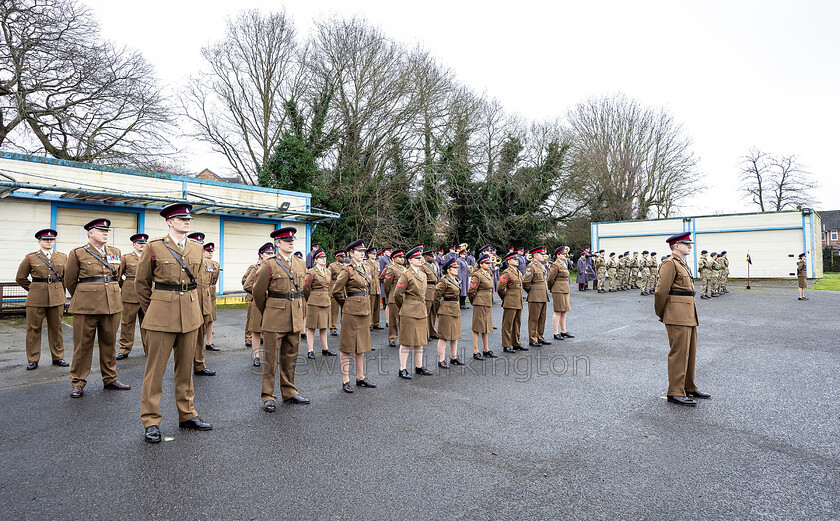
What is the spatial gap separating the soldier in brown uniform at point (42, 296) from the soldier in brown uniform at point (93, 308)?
5.19 ft

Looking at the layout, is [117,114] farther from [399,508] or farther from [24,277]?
[399,508]

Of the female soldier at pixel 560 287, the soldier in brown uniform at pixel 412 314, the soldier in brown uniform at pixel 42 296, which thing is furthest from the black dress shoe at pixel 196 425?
the female soldier at pixel 560 287

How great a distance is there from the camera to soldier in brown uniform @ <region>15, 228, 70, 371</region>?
709 cm

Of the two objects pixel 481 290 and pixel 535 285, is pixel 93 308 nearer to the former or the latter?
pixel 481 290

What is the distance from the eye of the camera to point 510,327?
8.79m

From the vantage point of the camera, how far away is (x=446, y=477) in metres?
3.58

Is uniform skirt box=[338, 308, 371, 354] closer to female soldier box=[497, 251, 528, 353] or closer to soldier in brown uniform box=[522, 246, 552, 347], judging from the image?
female soldier box=[497, 251, 528, 353]

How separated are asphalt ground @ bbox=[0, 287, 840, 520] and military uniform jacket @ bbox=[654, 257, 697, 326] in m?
1.04

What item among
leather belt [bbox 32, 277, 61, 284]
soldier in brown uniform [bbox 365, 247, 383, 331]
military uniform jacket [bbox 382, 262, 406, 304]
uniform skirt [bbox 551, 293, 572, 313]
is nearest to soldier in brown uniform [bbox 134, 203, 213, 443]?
leather belt [bbox 32, 277, 61, 284]

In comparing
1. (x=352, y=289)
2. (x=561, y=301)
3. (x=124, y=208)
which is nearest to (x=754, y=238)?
(x=561, y=301)

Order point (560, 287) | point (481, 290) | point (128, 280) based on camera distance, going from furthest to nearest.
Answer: point (560, 287)
point (481, 290)
point (128, 280)

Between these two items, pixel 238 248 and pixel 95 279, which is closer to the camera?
pixel 95 279

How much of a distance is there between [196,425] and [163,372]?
0.61 metres

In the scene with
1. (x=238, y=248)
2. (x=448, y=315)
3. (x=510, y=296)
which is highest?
(x=238, y=248)
